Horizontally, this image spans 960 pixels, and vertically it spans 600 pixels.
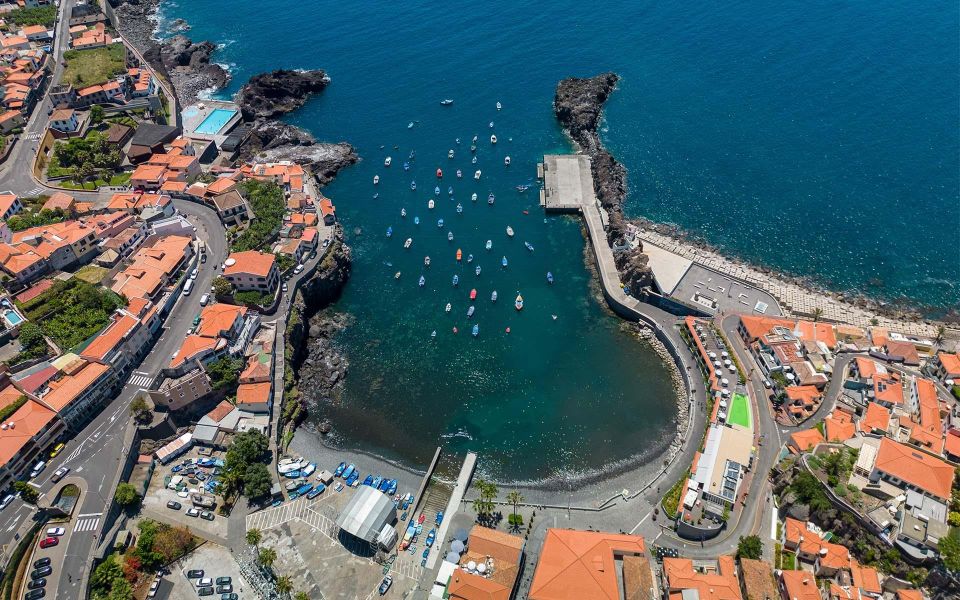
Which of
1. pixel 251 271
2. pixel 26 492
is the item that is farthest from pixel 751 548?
pixel 26 492

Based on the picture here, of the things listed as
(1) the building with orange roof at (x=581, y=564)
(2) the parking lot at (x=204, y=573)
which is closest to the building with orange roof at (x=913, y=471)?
(1) the building with orange roof at (x=581, y=564)

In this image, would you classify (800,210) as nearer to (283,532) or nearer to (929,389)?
(929,389)

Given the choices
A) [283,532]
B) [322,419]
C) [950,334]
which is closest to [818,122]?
[950,334]

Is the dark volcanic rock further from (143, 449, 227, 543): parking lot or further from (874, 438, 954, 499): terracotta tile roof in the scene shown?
(874, 438, 954, 499): terracotta tile roof

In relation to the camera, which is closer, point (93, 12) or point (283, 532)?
point (283, 532)

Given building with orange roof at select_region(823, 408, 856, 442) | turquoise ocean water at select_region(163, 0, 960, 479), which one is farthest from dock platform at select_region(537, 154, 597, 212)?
building with orange roof at select_region(823, 408, 856, 442)

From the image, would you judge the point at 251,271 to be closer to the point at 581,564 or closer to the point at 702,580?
the point at 581,564
